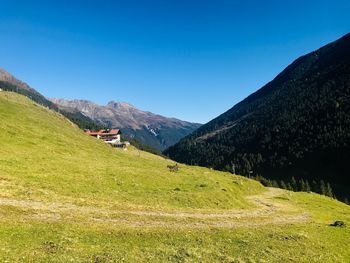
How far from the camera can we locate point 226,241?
34.5 meters

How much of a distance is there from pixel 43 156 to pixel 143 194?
93.7 feet

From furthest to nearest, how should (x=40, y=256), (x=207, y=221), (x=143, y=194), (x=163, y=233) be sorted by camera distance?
(x=143, y=194) → (x=207, y=221) → (x=163, y=233) → (x=40, y=256)

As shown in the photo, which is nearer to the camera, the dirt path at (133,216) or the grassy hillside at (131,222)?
the grassy hillside at (131,222)

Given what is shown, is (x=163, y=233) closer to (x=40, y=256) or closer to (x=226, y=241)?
(x=226, y=241)

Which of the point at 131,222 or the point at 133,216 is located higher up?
the point at 133,216

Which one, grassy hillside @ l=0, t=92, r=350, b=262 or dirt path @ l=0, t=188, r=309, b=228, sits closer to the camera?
grassy hillside @ l=0, t=92, r=350, b=262

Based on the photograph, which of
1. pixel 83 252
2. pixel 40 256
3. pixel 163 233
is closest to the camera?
pixel 40 256

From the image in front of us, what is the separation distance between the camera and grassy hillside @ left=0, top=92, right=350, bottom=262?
27.3 meters

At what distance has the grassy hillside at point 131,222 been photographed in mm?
27266

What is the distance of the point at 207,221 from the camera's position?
43.2 m

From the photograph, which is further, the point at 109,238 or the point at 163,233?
the point at 163,233

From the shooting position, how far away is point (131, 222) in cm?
3719

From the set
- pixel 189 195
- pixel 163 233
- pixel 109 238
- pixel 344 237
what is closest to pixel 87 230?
pixel 109 238

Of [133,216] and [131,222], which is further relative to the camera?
[133,216]
